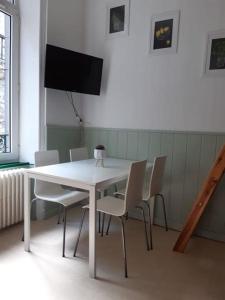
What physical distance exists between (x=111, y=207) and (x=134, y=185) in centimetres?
32

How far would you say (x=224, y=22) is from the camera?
2.56 meters

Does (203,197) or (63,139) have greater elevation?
(63,139)

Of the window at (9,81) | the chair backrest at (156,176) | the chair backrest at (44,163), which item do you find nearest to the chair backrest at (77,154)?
the chair backrest at (44,163)

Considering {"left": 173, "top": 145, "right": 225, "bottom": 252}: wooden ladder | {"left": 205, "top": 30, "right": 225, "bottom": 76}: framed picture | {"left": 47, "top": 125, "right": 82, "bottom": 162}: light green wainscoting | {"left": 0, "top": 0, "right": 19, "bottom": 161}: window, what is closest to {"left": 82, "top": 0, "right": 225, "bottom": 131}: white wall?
{"left": 205, "top": 30, "right": 225, "bottom": 76}: framed picture

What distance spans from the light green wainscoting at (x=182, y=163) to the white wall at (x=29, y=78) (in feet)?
3.38

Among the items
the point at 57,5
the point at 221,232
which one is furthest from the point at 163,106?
the point at 57,5

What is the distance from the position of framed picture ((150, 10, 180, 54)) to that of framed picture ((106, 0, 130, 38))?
370mm

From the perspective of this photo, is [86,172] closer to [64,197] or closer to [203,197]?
[64,197]

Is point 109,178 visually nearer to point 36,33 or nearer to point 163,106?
point 163,106

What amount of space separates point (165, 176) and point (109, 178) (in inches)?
44.7

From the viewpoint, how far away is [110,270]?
6.91 ft

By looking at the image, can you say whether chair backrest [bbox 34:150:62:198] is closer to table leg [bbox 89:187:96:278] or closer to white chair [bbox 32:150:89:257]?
white chair [bbox 32:150:89:257]

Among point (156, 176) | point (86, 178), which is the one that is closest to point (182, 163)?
point (156, 176)

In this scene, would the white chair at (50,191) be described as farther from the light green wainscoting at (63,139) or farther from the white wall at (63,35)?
the white wall at (63,35)
